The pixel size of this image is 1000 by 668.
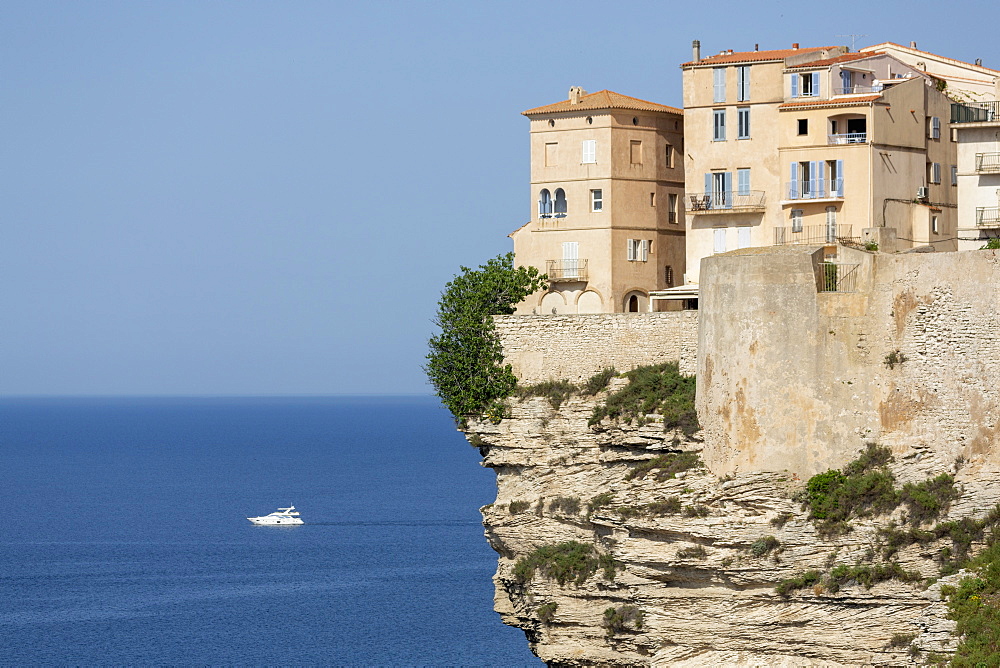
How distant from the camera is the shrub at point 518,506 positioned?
52781 millimetres

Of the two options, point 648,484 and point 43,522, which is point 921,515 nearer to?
point 648,484

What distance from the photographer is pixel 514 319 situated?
5344 cm

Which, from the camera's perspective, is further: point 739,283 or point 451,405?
point 451,405

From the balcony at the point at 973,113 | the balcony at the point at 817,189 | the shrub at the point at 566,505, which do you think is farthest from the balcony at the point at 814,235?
the shrub at the point at 566,505

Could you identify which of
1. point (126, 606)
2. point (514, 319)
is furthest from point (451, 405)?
point (126, 606)

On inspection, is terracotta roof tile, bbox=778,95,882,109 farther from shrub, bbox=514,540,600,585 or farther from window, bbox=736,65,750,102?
shrub, bbox=514,540,600,585

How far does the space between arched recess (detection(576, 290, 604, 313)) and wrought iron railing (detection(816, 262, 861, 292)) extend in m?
13.9

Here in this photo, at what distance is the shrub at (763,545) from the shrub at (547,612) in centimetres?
822

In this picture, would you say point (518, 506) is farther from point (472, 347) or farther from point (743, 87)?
point (743, 87)

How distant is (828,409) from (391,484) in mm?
97294

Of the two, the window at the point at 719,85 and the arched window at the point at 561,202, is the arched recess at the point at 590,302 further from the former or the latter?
the window at the point at 719,85

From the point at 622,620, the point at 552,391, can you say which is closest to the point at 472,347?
the point at 552,391

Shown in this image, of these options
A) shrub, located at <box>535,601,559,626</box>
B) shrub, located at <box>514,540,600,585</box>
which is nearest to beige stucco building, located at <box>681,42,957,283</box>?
shrub, located at <box>514,540,600,585</box>

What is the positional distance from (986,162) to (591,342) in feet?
49.6
